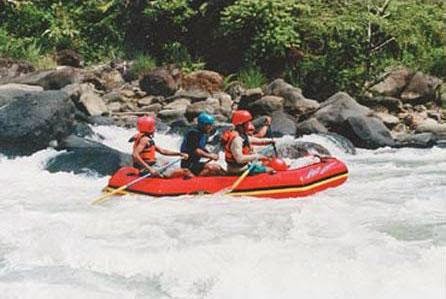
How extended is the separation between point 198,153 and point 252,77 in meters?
7.88

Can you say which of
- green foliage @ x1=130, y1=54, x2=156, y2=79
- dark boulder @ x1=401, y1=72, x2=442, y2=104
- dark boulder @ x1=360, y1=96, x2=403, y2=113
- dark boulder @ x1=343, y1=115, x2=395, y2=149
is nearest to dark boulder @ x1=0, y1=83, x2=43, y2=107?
green foliage @ x1=130, y1=54, x2=156, y2=79

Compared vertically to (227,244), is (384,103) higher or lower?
lower

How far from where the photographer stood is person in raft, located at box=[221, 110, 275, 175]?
29.5ft

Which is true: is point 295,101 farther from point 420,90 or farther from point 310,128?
point 420,90

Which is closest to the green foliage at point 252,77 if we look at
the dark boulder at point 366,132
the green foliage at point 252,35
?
the green foliage at point 252,35

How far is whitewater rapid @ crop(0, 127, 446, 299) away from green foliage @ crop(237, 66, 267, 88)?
6681 mm

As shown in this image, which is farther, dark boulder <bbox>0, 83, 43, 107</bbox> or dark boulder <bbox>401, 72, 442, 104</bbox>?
dark boulder <bbox>401, 72, 442, 104</bbox>

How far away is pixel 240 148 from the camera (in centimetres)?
899

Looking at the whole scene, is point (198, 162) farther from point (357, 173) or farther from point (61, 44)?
point (61, 44)

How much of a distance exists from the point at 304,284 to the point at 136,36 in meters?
14.5

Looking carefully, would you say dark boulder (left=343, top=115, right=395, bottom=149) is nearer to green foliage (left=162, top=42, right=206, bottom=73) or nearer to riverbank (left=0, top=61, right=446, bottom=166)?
riverbank (left=0, top=61, right=446, bottom=166)

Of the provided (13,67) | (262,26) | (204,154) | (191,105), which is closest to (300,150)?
(204,154)

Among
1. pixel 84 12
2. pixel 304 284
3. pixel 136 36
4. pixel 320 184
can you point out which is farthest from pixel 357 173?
pixel 84 12

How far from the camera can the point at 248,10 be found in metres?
17.1
